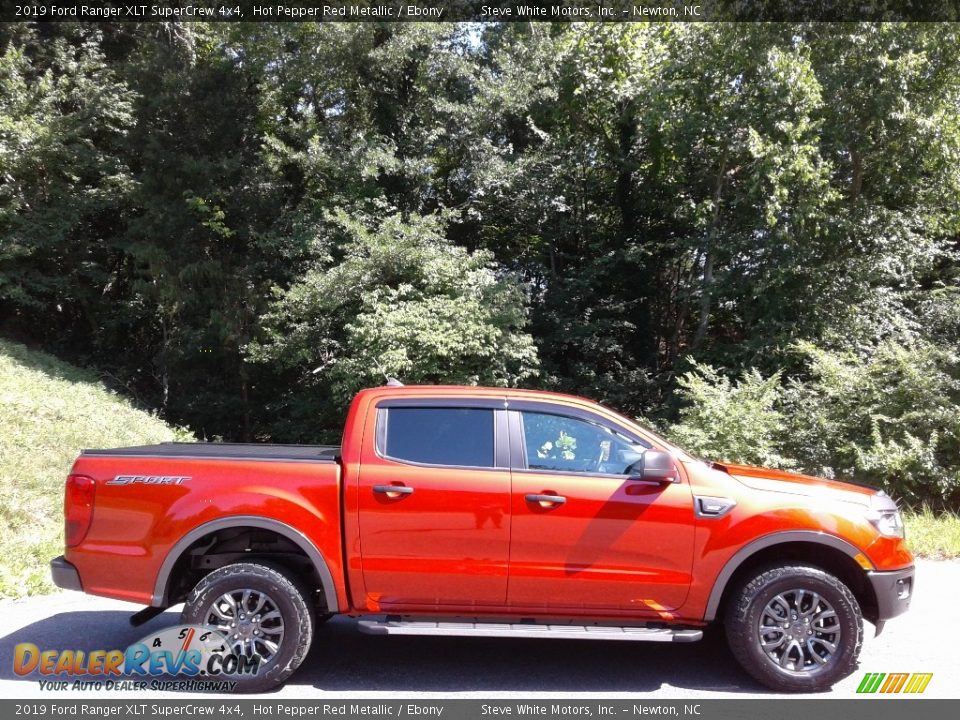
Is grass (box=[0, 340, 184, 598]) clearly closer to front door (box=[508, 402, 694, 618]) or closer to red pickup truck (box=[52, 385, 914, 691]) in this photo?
red pickup truck (box=[52, 385, 914, 691])

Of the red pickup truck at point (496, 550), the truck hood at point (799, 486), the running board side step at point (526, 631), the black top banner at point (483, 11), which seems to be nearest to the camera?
the running board side step at point (526, 631)

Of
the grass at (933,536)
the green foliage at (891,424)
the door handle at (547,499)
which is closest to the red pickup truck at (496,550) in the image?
the door handle at (547,499)

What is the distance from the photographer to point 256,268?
18016mm

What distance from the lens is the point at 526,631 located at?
455 centimetres

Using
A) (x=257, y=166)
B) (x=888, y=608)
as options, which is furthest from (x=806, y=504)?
(x=257, y=166)

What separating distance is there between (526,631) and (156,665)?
7.74 feet

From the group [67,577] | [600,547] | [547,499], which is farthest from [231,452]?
[600,547]

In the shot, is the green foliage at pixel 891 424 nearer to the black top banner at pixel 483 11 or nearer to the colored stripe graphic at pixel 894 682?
the colored stripe graphic at pixel 894 682

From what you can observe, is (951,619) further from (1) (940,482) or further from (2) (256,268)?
(2) (256,268)

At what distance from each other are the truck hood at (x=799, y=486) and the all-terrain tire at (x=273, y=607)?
2843 millimetres

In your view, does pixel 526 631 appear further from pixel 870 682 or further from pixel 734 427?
pixel 734 427

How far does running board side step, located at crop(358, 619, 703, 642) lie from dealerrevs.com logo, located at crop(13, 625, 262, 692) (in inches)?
33.8

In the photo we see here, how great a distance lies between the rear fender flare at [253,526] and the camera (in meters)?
4.70

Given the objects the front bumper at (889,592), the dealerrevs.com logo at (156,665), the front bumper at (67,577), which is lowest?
the dealerrevs.com logo at (156,665)
